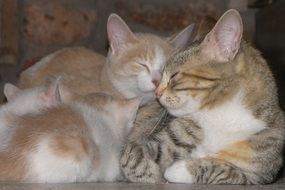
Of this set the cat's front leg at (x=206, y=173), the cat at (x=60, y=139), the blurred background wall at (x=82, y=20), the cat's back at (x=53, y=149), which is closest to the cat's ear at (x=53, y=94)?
the cat at (x=60, y=139)

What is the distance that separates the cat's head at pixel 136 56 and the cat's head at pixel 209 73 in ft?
1.33

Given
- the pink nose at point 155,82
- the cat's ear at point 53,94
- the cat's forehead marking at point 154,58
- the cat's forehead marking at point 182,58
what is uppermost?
the cat's forehead marking at point 182,58

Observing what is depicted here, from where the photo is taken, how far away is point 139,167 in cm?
172

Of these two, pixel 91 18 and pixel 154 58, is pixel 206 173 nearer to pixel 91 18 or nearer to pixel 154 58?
pixel 154 58

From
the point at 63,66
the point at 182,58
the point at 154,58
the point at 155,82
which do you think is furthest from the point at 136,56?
the point at 182,58

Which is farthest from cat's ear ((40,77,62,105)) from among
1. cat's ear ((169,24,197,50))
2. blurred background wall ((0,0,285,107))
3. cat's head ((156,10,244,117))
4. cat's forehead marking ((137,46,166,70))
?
blurred background wall ((0,0,285,107))

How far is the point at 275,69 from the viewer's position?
2447 mm

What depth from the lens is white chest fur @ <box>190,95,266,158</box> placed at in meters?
1.68

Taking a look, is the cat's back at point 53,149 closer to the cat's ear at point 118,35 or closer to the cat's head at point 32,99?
the cat's head at point 32,99

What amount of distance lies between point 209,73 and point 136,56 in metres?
0.66

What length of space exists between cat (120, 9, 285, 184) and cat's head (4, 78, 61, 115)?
284mm

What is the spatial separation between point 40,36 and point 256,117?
1396 millimetres

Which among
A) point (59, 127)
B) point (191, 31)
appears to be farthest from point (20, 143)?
point (191, 31)

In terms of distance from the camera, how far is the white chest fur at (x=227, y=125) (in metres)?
1.68
